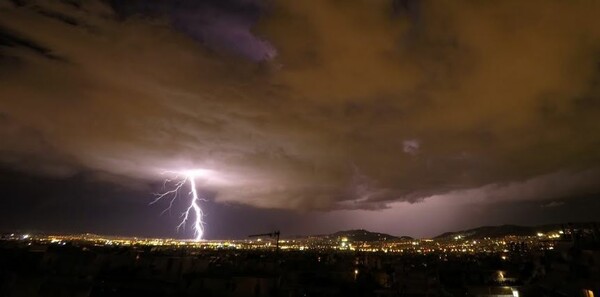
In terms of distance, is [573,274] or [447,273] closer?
[573,274]

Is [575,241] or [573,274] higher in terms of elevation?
[575,241]

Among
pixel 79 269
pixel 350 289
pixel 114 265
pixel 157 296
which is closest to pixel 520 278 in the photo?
pixel 350 289

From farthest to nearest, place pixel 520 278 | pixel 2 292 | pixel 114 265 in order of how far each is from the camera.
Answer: pixel 520 278, pixel 114 265, pixel 2 292

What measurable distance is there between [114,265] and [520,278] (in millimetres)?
50724

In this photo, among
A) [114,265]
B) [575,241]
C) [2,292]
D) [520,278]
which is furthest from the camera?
[520,278]

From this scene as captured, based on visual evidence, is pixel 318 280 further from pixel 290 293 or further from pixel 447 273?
pixel 447 273

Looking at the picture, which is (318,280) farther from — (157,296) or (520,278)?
(520,278)

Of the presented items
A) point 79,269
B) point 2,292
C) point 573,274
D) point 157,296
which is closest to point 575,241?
point 573,274

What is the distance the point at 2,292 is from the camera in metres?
17.3

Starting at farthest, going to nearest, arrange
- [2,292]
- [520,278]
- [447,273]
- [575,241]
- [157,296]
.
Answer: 1. [447,273]
2. [520,278]
3. [575,241]
4. [157,296]
5. [2,292]

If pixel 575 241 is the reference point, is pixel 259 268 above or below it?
below

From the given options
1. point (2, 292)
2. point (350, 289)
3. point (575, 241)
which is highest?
point (575, 241)

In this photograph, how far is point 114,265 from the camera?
44469 millimetres

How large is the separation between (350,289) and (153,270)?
22.5m
